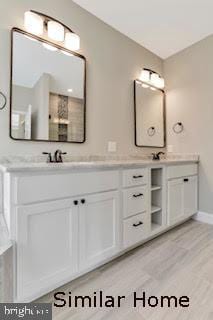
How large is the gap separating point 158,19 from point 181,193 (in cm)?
208

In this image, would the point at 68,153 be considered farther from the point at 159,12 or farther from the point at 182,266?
the point at 159,12

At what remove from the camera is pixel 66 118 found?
187 centimetres

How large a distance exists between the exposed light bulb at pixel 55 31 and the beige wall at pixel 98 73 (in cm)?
15

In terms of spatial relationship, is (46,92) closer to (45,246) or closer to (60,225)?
(60,225)

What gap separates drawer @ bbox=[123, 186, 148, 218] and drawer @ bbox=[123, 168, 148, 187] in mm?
55

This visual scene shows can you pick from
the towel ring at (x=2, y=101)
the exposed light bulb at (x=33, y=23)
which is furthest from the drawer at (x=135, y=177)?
the exposed light bulb at (x=33, y=23)

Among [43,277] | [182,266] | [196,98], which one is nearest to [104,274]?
[43,277]

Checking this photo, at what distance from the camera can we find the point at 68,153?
189cm

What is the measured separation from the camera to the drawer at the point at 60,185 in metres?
1.10

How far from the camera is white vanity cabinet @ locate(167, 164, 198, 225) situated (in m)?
2.20

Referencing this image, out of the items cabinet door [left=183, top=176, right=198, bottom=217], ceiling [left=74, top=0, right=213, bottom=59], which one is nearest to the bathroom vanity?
cabinet door [left=183, top=176, right=198, bottom=217]

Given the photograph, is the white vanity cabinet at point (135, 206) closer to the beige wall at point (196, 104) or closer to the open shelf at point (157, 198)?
the open shelf at point (157, 198)

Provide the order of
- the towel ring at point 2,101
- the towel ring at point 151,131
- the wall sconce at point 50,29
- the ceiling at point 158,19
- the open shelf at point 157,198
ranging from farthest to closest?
the towel ring at point 151,131, the open shelf at point 157,198, the ceiling at point 158,19, the wall sconce at point 50,29, the towel ring at point 2,101

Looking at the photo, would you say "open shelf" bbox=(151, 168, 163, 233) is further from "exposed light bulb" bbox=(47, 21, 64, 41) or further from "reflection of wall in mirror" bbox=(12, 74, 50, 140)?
"exposed light bulb" bbox=(47, 21, 64, 41)
